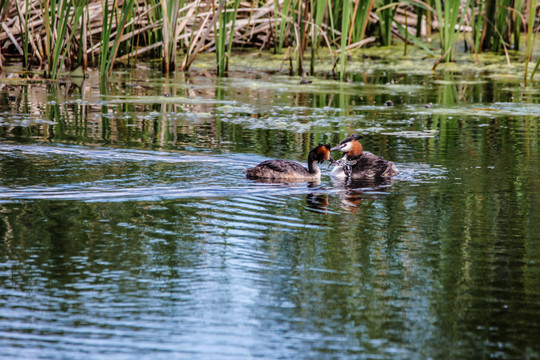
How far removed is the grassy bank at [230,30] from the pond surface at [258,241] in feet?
9.48

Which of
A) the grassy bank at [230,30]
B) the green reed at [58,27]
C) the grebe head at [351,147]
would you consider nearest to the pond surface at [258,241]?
the grebe head at [351,147]

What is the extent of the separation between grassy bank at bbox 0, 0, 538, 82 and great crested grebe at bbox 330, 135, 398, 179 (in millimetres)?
4050

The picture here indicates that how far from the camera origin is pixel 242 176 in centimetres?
791

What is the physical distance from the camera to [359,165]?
8.51 meters

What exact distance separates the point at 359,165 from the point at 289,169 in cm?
96

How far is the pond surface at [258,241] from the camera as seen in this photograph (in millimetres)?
4051

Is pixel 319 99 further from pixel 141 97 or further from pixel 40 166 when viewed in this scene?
pixel 40 166

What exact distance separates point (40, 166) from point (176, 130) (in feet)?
8.76

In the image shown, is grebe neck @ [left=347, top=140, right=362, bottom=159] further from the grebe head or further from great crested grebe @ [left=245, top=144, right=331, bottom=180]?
→ great crested grebe @ [left=245, top=144, right=331, bottom=180]

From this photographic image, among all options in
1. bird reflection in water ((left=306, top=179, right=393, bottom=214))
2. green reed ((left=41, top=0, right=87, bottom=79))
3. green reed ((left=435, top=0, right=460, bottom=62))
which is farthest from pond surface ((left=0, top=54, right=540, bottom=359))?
green reed ((left=435, top=0, right=460, bottom=62))

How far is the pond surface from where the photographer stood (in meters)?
4.05

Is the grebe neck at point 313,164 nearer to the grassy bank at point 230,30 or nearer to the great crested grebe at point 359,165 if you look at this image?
the great crested grebe at point 359,165

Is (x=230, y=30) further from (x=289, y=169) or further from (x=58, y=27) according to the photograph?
(x=289, y=169)

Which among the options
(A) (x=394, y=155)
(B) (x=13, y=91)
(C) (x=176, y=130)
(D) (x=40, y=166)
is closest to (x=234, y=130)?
(C) (x=176, y=130)
